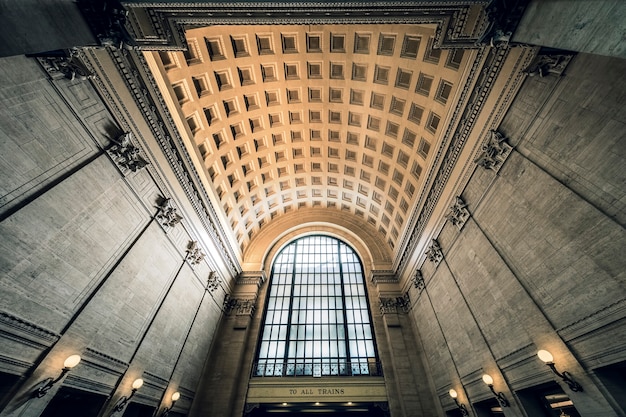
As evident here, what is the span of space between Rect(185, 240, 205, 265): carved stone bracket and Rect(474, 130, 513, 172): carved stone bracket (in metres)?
13.0

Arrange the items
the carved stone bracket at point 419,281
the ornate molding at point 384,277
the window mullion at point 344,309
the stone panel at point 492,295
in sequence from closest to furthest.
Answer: the stone panel at point 492,295
the carved stone bracket at point 419,281
the window mullion at point 344,309
the ornate molding at point 384,277

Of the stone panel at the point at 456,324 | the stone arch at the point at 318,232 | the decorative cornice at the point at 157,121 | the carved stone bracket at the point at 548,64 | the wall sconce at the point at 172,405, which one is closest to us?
the carved stone bracket at the point at 548,64

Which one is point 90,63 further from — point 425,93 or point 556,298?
point 556,298

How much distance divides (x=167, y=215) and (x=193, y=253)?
2754 mm

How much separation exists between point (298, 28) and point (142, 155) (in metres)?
8.51

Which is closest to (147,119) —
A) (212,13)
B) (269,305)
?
Result: (212,13)

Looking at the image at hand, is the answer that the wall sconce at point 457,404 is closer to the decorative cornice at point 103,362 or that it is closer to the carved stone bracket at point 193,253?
the decorative cornice at point 103,362

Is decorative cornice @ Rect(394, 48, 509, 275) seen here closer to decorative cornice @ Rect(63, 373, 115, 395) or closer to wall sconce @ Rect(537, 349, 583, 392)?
wall sconce @ Rect(537, 349, 583, 392)

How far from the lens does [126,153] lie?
8.31 metres

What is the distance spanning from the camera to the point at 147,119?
9.25 metres

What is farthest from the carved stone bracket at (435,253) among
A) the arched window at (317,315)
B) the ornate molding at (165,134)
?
the ornate molding at (165,134)

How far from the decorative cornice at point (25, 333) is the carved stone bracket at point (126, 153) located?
4778 mm

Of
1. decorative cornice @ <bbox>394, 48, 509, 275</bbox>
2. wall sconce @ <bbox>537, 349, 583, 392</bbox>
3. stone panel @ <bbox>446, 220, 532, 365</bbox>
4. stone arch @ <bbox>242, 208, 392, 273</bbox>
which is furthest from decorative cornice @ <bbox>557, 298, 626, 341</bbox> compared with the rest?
stone arch @ <bbox>242, 208, 392, 273</bbox>

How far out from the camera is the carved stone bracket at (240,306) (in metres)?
16.2
